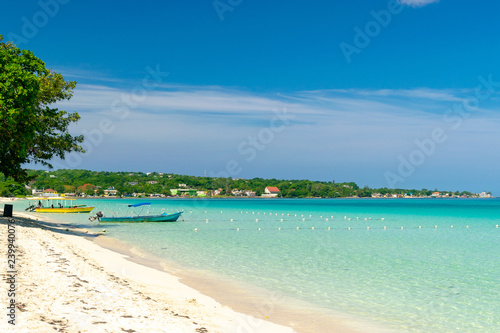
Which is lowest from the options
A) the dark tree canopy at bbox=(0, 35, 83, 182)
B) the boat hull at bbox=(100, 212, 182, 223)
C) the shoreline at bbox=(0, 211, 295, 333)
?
the boat hull at bbox=(100, 212, 182, 223)

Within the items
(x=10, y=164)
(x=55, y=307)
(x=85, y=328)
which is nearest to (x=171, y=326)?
(x=85, y=328)

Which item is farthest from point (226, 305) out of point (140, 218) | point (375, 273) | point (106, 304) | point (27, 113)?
point (140, 218)

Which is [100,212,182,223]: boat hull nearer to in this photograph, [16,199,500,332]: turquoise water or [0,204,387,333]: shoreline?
[16,199,500,332]: turquoise water

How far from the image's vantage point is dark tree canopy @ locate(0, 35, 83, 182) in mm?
24281

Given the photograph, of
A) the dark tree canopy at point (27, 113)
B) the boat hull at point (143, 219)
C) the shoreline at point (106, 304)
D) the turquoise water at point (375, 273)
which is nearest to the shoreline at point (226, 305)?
the shoreline at point (106, 304)

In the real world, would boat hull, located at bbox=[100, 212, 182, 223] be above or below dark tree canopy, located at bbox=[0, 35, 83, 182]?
below

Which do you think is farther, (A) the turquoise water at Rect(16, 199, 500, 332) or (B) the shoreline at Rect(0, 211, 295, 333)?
(A) the turquoise water at Rect(16, 199, 500, 332)

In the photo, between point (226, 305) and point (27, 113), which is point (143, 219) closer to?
point (27, 113)

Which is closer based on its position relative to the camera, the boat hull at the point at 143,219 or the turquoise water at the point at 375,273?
the turquoise water at the point at 375,273

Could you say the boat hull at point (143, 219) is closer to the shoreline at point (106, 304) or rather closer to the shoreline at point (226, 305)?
the shoreline at point (226, 305)

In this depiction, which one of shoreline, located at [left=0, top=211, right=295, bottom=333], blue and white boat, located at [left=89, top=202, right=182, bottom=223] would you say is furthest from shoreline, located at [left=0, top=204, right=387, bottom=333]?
blue and white boat, located at [left=89, top=202, right=182, bottom=223]

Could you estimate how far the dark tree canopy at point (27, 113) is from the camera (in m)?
24.3

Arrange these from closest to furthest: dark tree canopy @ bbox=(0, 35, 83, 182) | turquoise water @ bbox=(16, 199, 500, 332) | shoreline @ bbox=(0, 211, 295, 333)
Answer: shoreline @ bbox=(0, 211, 295, 333) → turquoise water @ bbox=(16, 199, 500, 332) → dark tree canopy @ bbox=(0, 35, 83, 182)

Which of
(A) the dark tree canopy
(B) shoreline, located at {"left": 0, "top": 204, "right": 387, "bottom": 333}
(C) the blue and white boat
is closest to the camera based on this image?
(B) shoreline, located at {"left": 0, "top": 204, "right": 387, "bottom": 333}
